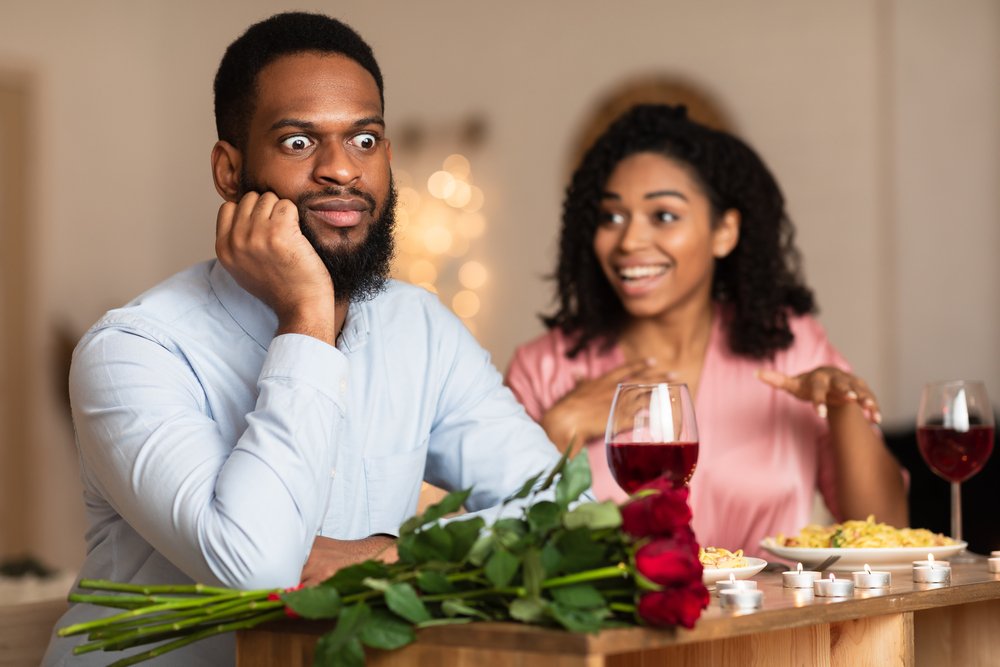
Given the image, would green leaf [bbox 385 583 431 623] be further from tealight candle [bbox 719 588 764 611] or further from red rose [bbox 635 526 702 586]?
tealight candle [bbox 719 588 764 611]

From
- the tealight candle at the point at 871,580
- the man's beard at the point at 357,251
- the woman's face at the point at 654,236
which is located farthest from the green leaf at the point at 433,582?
the woman's face at the point at 654,236

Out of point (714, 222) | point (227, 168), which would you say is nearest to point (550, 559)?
point (227, 168)

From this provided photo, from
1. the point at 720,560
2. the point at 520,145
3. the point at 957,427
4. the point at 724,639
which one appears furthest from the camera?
the point at 520,145

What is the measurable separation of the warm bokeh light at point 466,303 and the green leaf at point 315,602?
4.96m

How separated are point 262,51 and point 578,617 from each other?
1158 mm

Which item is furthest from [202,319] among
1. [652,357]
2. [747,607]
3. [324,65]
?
[652,357]

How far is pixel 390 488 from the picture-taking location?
1.88 meters

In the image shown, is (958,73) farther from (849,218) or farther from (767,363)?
(767,363)

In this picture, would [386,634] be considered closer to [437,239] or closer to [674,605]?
[674,605]

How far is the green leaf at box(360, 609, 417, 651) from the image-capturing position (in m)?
1.08

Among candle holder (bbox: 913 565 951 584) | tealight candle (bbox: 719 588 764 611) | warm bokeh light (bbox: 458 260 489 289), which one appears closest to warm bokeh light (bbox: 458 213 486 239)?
warm bokeh light (bbox: 458 260 489 289)

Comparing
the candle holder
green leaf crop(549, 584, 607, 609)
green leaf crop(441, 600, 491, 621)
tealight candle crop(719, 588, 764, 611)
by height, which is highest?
green leaf crop(549, 584, 607, 609)

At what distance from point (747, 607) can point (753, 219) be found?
2146mm

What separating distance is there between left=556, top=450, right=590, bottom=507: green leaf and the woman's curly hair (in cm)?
200
